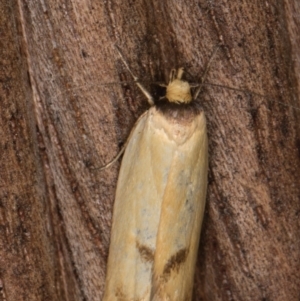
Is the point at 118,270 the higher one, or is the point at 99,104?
the point at 99,104

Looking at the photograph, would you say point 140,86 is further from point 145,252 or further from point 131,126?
point 145,252

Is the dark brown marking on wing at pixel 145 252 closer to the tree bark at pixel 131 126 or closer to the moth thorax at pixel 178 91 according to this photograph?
the tree bark at pixel 131 126

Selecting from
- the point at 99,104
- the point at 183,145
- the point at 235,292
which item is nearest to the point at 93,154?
the point at 99,104

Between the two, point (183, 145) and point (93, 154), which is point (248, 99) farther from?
point (93, 154)

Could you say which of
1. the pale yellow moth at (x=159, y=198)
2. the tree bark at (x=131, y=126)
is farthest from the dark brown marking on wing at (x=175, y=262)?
the tree bark at (x=131, y=126)

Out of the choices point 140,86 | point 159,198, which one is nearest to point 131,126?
point 140,86

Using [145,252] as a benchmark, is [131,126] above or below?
above
